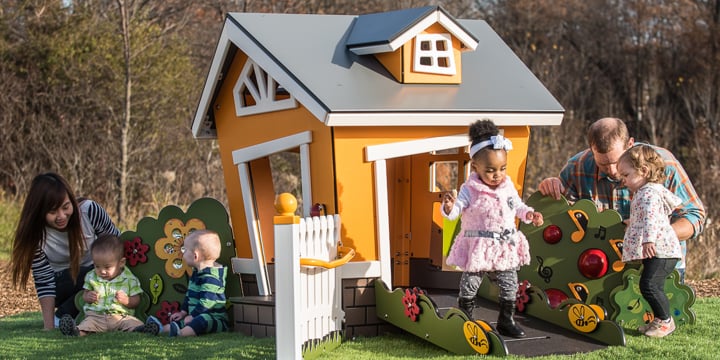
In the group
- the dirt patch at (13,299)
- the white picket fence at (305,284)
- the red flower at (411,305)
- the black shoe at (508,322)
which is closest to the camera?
the white picket fence at (305,284)

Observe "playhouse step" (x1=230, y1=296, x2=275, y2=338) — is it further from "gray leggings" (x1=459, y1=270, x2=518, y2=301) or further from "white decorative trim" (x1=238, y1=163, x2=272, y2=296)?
"gray leggings" (x1=459, y1=270, x2=518, y2=301)

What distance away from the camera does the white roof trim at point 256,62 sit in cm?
619

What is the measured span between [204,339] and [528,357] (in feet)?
7.89

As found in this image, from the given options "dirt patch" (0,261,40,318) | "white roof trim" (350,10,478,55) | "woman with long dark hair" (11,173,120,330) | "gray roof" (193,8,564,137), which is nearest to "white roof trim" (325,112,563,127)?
"gray roof" (193,8,564,137)

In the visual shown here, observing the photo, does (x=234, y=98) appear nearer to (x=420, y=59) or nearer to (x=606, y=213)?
(x=420, y=59)

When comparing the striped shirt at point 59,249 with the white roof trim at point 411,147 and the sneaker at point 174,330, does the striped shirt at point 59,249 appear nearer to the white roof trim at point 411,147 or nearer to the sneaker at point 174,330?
the sneaker at point 174,330

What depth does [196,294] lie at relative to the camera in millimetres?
7035

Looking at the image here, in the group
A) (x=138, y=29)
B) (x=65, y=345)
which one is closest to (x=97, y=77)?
(x=138, y=29)

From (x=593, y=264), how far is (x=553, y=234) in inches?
16.3

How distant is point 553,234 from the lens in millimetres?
6789

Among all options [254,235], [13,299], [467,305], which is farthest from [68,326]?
[13,299]

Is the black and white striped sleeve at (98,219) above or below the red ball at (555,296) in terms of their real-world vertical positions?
above

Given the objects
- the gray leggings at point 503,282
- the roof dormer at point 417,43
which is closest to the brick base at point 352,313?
the gray leggings at point 503,282

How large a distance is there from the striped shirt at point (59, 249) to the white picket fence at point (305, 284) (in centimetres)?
242
